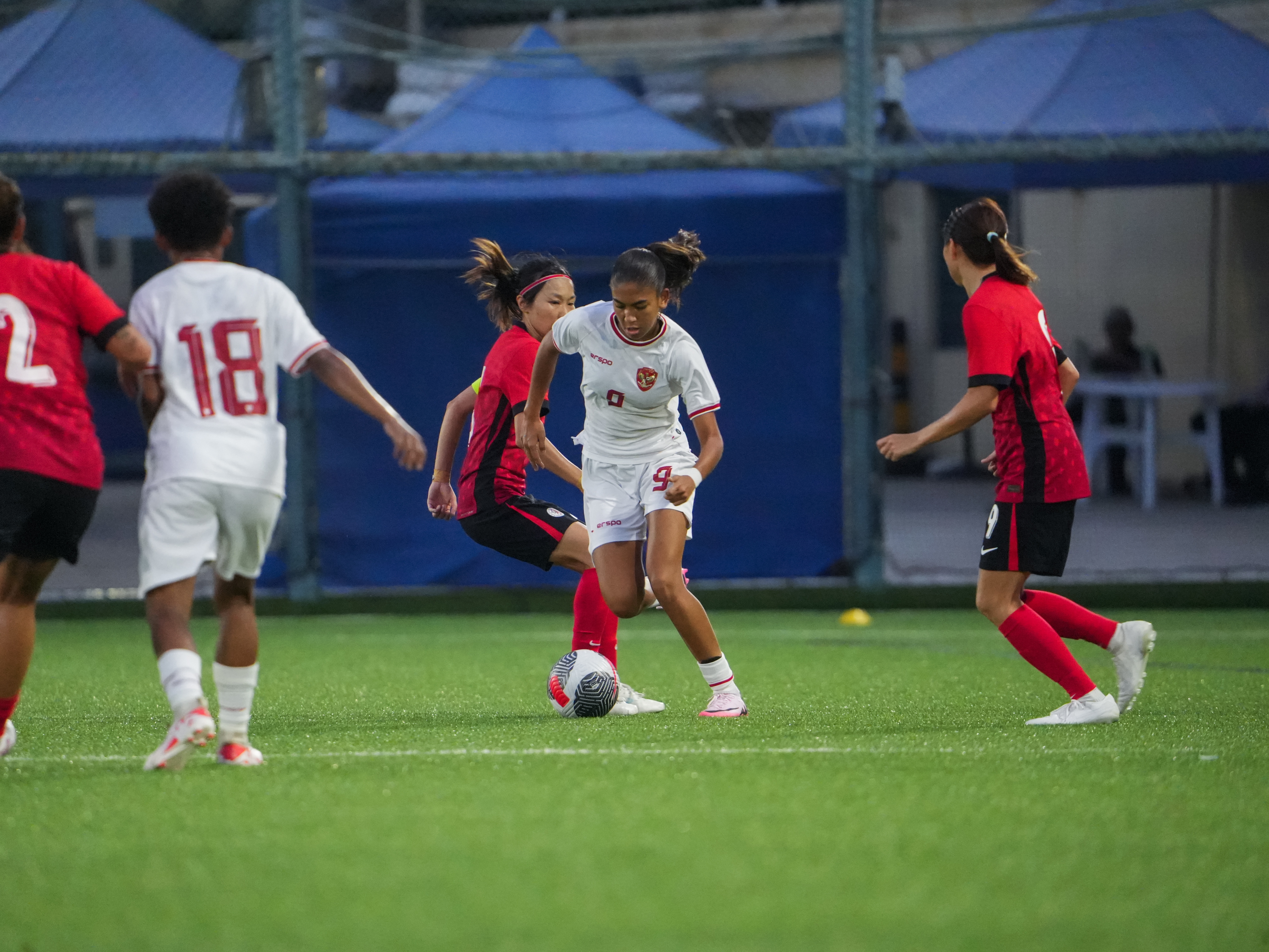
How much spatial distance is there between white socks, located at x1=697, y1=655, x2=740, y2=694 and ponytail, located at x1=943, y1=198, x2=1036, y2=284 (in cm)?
160

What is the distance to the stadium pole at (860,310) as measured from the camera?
9.79 meters

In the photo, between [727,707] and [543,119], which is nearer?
[727,707]

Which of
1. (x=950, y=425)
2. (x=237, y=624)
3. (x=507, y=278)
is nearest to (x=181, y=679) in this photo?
(x=237, y=624)

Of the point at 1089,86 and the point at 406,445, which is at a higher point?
the point at 1089,86

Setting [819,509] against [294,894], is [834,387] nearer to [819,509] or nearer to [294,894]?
[819,509]

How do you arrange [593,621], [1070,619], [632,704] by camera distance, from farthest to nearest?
[593,621] < [632,704] < [1070,619]

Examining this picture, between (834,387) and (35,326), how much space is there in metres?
6.13

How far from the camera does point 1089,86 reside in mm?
9891

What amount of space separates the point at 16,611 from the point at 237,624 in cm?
68

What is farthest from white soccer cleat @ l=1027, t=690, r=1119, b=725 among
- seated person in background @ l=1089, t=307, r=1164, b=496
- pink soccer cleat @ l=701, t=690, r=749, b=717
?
seated person in background @ l=1089, t=307, r=1164, b=496

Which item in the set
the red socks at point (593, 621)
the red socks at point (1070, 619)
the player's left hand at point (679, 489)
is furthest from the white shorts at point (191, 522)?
the red socks at point (1070, 619)

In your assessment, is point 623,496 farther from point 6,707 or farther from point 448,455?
point 6,707

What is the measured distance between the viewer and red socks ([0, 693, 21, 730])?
15.7ft

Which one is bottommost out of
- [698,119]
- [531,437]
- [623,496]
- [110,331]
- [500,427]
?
[623,496]
